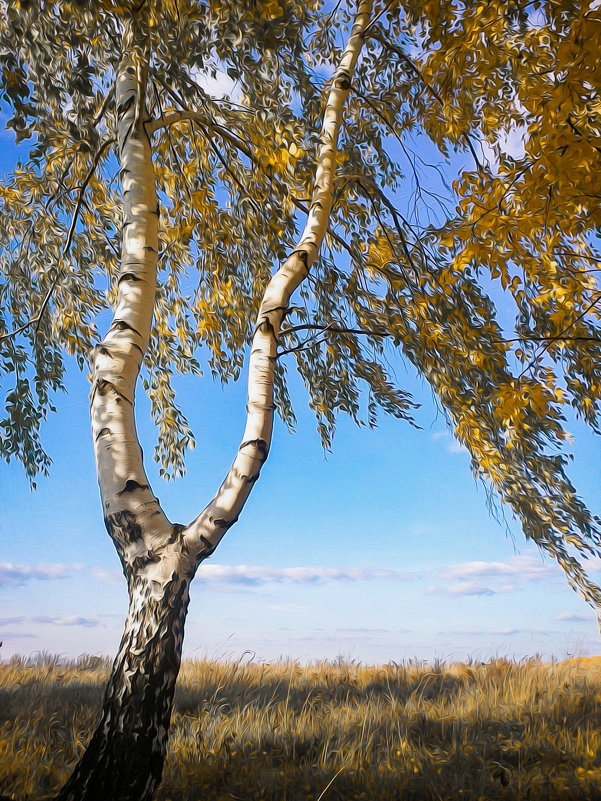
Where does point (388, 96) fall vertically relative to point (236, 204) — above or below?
above

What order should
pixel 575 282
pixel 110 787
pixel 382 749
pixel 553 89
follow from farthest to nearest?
pixel 382 749 → pixel 575 282 → pixel 553 89 → pixel 110 787

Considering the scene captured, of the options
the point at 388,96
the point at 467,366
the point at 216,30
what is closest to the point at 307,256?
the point at 467,366

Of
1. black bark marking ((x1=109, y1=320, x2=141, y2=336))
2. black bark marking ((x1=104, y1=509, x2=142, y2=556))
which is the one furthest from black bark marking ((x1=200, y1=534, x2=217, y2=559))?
black bark marking ((x1=109, y1=320, x2=141, y2=336))

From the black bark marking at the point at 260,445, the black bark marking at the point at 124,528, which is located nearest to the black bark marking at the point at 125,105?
the black bark marking at the point at 260,445

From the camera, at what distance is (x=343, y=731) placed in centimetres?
417

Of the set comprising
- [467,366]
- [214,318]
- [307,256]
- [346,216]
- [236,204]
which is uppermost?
A: [236,204]

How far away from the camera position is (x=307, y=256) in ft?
12.2

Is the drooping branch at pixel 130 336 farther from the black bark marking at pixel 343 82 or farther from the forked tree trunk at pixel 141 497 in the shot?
the black bark marking at pixel 343 82

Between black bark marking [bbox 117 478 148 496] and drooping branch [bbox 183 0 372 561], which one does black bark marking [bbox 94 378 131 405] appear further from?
drooping branch [bbox 183 0 372 561]

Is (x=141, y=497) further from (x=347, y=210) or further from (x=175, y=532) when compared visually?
(x=347, y=210)

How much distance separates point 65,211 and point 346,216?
2740 mm

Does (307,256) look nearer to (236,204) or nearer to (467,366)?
(467,366)

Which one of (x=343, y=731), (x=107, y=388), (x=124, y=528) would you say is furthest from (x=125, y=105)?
(x=343, y=731)

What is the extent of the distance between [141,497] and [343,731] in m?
2.20
